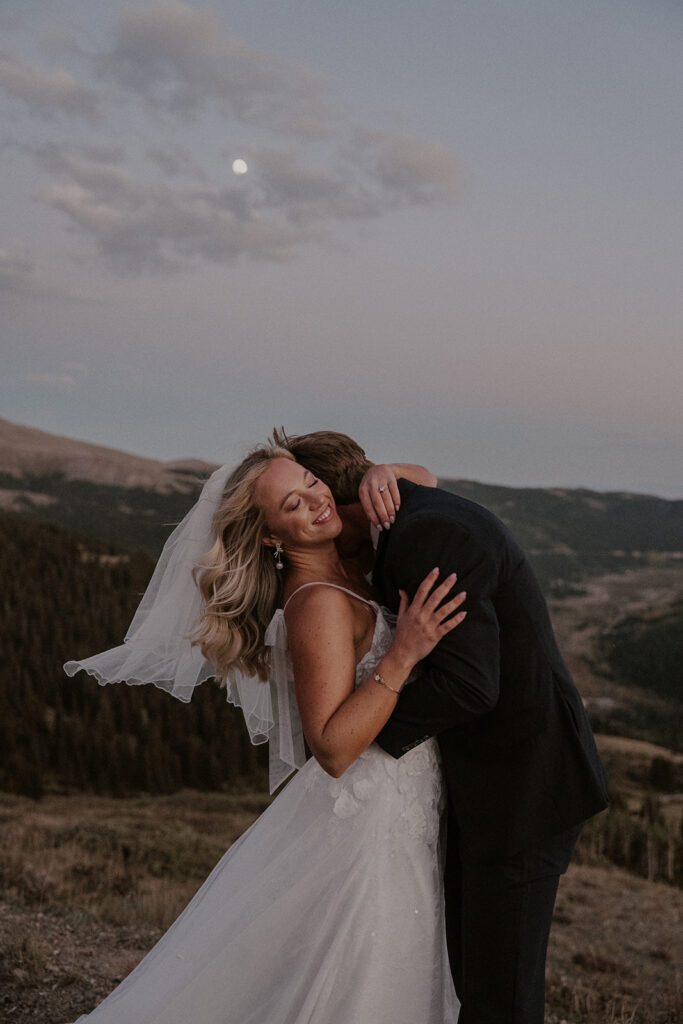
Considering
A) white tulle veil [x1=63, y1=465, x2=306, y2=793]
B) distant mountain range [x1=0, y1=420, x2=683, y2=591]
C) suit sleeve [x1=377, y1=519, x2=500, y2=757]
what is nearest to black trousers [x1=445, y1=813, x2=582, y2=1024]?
suit sleeve [x1=377, y1=519, x2=500, y2=757]

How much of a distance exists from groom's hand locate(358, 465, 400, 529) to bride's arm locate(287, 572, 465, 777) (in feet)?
0.91

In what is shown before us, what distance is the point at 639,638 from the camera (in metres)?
84.5

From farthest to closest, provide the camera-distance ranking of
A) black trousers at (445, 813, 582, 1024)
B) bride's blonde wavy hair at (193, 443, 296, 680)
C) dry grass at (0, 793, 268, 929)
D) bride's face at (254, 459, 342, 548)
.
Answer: dry grass at (0, 793, 268, 929) → bride's blonde wavy hair at (193, 443, 296, 680) → bride's face at (254, 459, 342, 548) → black trousers at (445, 813, 582, 1024)

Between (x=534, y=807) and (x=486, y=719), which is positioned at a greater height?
(x=486, y=719)

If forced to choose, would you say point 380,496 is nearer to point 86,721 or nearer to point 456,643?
point 456,643

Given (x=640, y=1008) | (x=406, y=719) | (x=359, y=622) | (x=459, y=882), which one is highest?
(x=359, y=622)

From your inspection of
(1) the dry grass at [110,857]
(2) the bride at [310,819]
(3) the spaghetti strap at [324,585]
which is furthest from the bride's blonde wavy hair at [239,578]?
(1) the dry grass at [110,857]

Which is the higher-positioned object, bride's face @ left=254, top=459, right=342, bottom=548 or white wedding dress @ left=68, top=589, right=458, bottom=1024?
bride's face @ left=254, top=459, right=342, bottom=548

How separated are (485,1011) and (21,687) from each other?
682 inches

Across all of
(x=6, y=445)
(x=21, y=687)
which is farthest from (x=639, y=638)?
(x=6, y=445)

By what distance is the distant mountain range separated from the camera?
107 meters

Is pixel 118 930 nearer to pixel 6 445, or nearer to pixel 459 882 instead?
pixel 459 882

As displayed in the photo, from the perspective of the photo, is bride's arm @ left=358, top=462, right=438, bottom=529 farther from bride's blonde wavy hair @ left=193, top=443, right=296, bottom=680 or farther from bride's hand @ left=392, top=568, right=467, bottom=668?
bride's blonde wavy hair @ left=193, top=443, right=296, bottom=680

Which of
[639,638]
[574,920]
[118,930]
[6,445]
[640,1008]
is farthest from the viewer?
[6,445]
